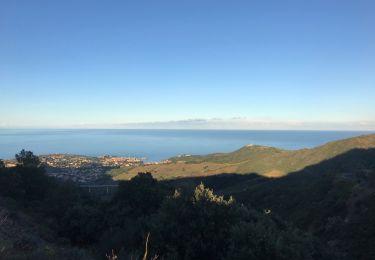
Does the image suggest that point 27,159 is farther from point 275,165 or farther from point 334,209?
point 275,165

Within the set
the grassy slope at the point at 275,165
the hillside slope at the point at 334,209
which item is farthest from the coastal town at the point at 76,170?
the hillside slope at the point at 334,209

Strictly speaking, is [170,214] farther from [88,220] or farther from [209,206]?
[88,220]

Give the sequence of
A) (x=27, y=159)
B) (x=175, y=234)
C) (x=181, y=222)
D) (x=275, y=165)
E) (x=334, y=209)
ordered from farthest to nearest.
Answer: (x=275, y=165), (x=27, y=159), (x=334, y=209), (x=181, y=222), (x=175, y=234)

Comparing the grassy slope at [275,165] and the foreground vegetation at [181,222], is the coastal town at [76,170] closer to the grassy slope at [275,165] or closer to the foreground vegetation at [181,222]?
the grassy slope at [275,165]

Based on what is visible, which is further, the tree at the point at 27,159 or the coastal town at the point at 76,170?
the coastal town at the point at 76,170

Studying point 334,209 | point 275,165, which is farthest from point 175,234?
point 275,165

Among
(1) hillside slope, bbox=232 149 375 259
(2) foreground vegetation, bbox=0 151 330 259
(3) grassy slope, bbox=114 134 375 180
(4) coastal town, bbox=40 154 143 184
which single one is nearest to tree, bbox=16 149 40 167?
(2) foreground vegetation, bbox=0 151 330 259

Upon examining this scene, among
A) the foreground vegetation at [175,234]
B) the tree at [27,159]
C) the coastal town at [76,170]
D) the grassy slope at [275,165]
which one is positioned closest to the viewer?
the foreground vegetation at [175,234]

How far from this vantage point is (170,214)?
16.8 metres

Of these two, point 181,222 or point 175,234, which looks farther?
point 181,222

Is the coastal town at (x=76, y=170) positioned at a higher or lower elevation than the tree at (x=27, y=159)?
lower

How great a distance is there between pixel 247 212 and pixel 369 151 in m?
83.8

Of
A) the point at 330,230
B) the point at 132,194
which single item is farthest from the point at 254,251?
the point at 132,194

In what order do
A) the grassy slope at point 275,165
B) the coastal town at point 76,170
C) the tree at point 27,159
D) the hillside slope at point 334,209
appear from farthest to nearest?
the coastal town at point 76,170 → the grassy slope at point 275,165 → the tree at point 27,159 → the hillside slope at point 334,209
